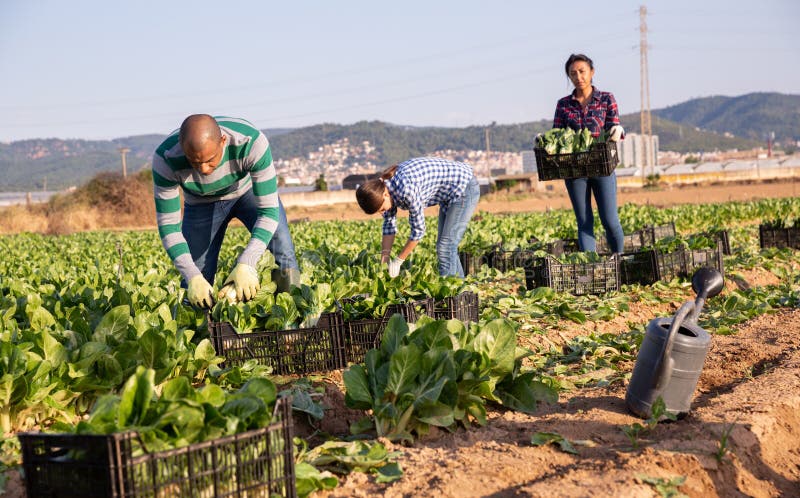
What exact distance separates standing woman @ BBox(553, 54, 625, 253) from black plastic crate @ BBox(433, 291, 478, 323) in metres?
2.70

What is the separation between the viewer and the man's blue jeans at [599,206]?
7.89 metres

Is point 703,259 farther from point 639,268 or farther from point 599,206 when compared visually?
point 599,206

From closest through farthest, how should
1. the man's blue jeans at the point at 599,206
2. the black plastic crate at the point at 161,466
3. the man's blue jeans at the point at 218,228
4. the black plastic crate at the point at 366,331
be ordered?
the black plastic crate at the point at 161,466 → the black plastic crate at the point at 366,331 → the man's blue jeans at the point at 218,228 → the man's blue jeans at the point at 599,206

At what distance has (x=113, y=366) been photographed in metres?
3.78

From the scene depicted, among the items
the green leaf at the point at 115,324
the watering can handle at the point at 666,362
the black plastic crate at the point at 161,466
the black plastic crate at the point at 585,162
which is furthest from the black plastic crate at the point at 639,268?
the black plastic crate at the point at 161,466

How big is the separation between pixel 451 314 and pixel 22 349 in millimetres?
2500

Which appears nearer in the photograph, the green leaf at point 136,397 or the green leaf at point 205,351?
the green leaf at point 136,397

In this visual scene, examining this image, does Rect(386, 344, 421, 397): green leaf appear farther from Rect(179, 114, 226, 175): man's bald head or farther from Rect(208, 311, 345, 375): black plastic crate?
Rect(179, 114, 226, 175): man's bald head

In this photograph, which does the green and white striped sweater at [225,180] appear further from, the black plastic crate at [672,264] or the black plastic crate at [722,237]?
the black plastic crate at [722,237]

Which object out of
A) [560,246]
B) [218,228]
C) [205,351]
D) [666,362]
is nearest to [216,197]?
[218,228]

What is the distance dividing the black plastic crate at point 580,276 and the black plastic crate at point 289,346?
10.7 ft

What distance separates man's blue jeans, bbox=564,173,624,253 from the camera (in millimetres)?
7895

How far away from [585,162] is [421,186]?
193 centimetres

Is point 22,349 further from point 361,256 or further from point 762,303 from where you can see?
point 762,303
